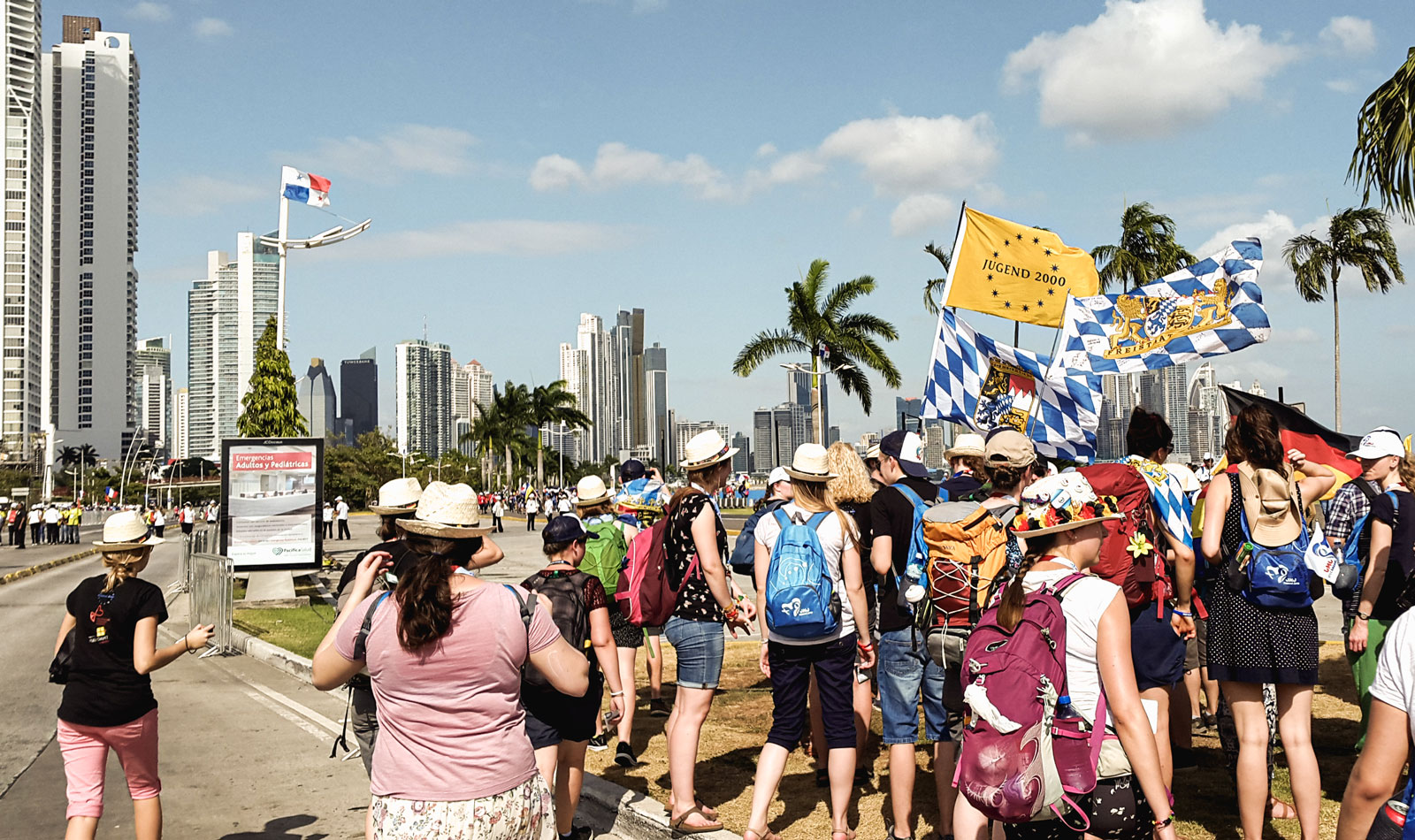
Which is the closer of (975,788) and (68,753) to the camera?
(975,788)

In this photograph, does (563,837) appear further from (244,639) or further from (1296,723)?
(244,639)

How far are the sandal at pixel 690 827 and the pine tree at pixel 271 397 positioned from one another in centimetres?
2159

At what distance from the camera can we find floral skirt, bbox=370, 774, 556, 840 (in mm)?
3221

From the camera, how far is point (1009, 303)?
33.4ft

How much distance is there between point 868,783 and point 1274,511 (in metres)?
3.04

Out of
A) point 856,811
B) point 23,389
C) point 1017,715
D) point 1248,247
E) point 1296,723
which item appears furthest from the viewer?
point 23,389

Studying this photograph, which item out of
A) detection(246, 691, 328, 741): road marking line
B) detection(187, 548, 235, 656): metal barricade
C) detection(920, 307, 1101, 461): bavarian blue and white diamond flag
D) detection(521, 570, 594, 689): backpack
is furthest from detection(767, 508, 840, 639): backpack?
detection(187, 548, 235, 656): metal barricade

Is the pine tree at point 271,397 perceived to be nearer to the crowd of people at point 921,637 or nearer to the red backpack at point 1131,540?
the crowd of people at point 921,637

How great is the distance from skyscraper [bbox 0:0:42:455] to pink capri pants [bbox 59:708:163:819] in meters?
197

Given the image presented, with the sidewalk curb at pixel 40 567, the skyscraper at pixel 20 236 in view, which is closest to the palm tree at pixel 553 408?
the sidewalk curb at pixel 40 567

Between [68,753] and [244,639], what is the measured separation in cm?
960

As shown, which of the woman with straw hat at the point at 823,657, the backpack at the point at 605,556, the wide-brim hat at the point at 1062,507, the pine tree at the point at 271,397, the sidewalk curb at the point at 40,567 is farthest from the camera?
the sidewalk curb at the point at 40,567

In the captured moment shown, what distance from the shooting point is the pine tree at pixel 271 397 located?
2470 cm

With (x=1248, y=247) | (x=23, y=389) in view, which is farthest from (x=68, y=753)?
(x=23, y=389)
